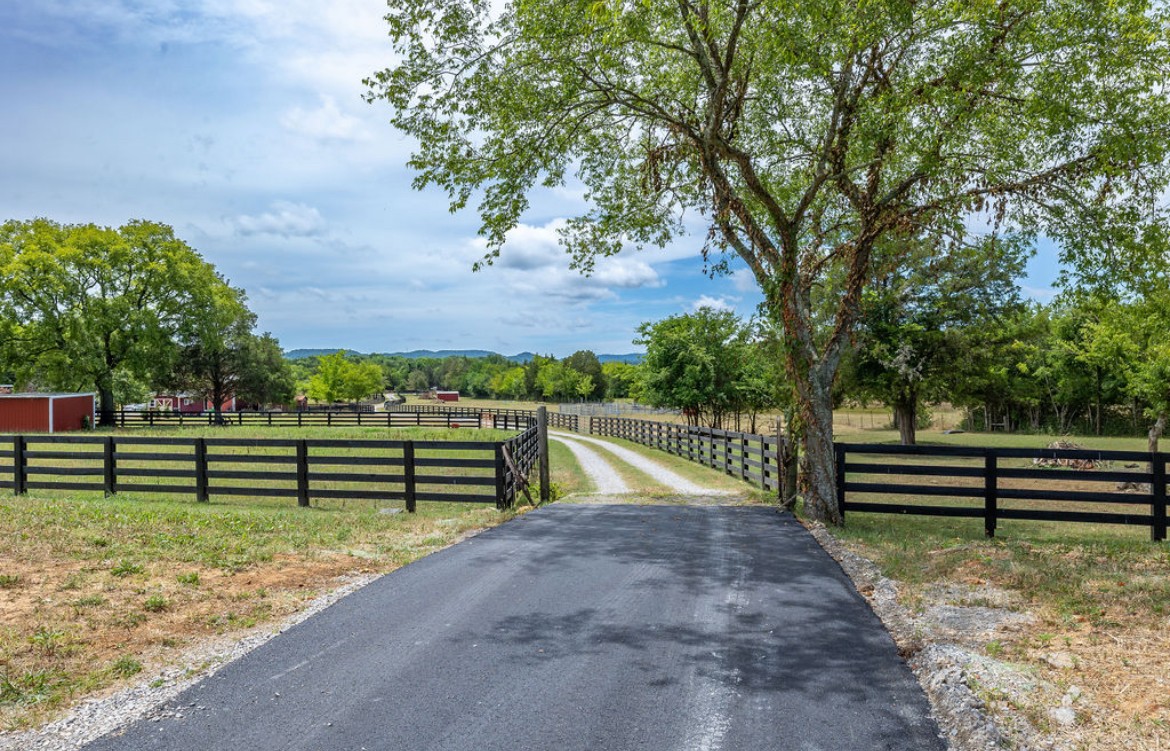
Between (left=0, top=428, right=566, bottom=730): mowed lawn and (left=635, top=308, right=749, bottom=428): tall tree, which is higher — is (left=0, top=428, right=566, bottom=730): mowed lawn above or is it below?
below

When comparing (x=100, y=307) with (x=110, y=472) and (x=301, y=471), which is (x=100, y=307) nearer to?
(x=110, y=472)

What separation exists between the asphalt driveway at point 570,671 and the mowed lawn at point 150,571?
0.73 meters

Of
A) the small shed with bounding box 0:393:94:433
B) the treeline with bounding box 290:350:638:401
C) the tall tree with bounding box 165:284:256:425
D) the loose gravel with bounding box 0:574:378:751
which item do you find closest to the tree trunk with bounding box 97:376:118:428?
the small shed with bounding box 0:393:94:433

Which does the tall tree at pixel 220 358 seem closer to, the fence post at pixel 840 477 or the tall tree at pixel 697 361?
the tall tree at pixel 697 361

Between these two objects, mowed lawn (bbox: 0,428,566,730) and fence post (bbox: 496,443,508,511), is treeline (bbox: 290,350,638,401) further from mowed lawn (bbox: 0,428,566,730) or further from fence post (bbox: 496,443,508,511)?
mowed lawn (bbox: 0,428,566,730)

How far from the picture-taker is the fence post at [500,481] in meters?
10.8

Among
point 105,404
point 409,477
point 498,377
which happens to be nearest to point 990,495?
point 409,477

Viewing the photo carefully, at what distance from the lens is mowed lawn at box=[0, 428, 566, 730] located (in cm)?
455

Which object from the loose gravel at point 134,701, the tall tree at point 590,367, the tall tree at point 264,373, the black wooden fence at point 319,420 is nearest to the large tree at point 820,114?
the loose gravel at point 134,701

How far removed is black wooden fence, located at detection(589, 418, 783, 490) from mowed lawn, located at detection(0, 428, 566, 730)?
23.2 feet

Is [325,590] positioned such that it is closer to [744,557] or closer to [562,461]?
[744,557]

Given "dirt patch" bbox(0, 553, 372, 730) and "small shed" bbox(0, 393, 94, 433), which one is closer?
"dirt patch" bbox(0, 553, 372, 730)

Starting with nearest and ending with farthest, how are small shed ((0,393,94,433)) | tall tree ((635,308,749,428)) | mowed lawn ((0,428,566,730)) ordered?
mowed lawn ((0,428,566,730)) → tall tree ((635,308,749,428)) → small shed ((0,393,94,433))

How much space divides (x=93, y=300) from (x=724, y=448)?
39.5 meters
